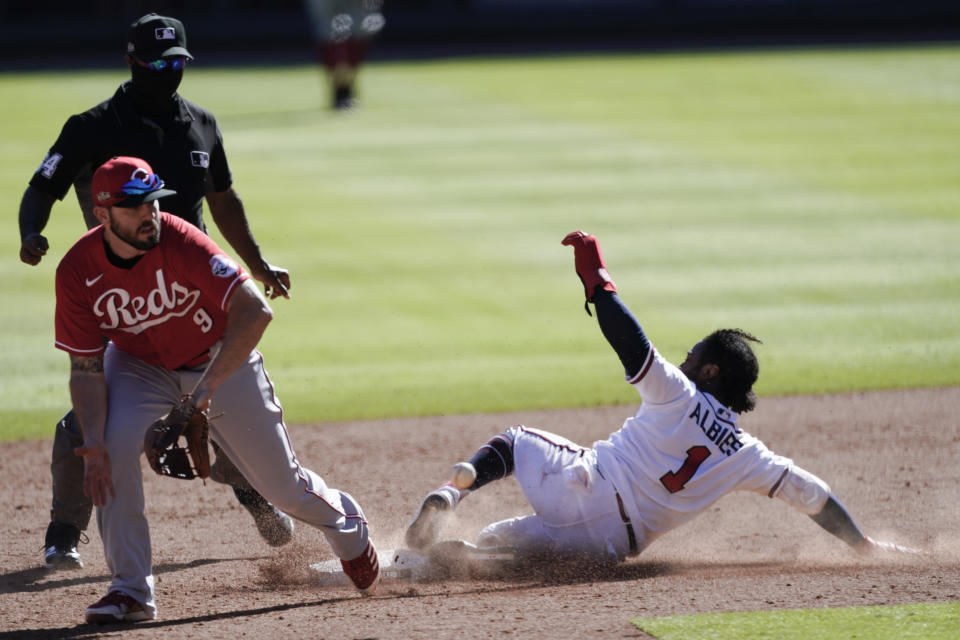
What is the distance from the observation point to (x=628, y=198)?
13047 millimetres

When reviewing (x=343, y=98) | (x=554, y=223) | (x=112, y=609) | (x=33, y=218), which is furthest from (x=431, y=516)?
(x=343, y=98)

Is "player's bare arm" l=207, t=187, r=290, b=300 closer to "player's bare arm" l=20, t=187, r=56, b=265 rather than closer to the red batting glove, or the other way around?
"player's bare arm" l=20, t=187, r=56, b=265

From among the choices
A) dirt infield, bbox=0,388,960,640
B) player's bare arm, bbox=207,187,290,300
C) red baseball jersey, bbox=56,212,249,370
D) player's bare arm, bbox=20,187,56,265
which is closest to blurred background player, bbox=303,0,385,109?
dirt infield, bbox=0,388,960,640

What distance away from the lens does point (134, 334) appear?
4488mm

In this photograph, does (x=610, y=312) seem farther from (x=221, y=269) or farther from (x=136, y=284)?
(x=136, y=284)

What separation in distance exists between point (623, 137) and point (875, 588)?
38.4 feet

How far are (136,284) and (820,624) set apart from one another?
250cm

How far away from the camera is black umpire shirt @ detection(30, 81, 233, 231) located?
518 cm

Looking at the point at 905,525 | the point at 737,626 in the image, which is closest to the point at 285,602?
the point at 737,626

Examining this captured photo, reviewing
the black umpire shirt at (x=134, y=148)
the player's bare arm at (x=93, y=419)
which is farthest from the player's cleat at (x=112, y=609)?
the black umpire shirt at (x=134, y=148)

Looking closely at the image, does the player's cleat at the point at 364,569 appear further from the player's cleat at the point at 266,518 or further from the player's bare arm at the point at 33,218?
the player's bare arm at the point at 33,218

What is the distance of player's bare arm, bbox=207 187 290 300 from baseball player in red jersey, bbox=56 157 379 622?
0.87m

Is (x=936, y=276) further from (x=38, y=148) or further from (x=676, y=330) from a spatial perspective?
(x=38, y=148)

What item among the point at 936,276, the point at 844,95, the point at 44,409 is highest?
the point at 844,95
